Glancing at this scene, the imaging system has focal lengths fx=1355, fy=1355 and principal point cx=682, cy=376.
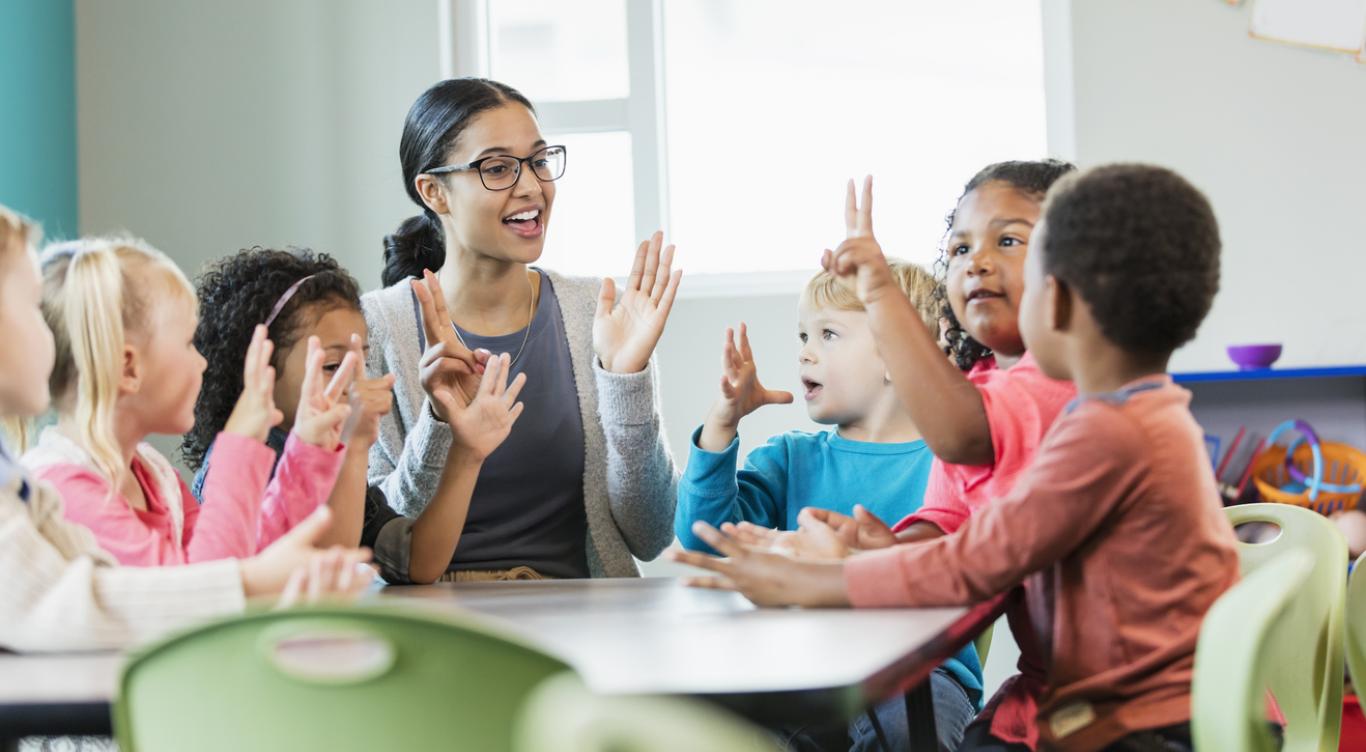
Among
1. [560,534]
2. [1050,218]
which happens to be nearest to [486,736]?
[1050,218]

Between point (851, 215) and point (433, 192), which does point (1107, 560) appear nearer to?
point (851, 215)

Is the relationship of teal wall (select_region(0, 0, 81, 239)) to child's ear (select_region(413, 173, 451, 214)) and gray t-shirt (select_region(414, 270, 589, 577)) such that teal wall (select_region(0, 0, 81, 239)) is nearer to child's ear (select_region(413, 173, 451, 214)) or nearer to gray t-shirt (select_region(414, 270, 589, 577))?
child's ear (select_region(413, 173, 451, 214))

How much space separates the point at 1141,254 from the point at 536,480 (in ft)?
3.67

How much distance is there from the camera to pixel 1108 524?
1.26 m

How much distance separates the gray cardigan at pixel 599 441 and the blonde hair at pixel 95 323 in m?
0.56

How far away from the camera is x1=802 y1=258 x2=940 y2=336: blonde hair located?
2299 millimetres

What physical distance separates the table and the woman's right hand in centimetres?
54

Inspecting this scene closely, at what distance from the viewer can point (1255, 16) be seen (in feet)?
12.2

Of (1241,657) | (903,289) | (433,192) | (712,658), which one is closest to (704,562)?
(712,658)

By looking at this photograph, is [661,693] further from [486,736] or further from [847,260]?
[847,260]

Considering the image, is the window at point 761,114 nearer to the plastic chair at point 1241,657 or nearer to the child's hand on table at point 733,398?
the child's hand on table at point 733,398

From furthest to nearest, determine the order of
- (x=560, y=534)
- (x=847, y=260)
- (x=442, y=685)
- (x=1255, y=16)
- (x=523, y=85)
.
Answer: (x=523, y=85) < (x=1255, y=16) < (x=560, y=534) < (x=847, y=260) < (x=442, y=685)

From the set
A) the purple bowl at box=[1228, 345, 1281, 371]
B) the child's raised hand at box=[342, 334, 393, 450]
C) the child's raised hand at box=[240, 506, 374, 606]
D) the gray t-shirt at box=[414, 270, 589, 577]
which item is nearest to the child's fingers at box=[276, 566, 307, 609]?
the child's raised hand at box=[240, 506, 374, 606]

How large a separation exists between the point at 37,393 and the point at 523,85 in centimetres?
285
